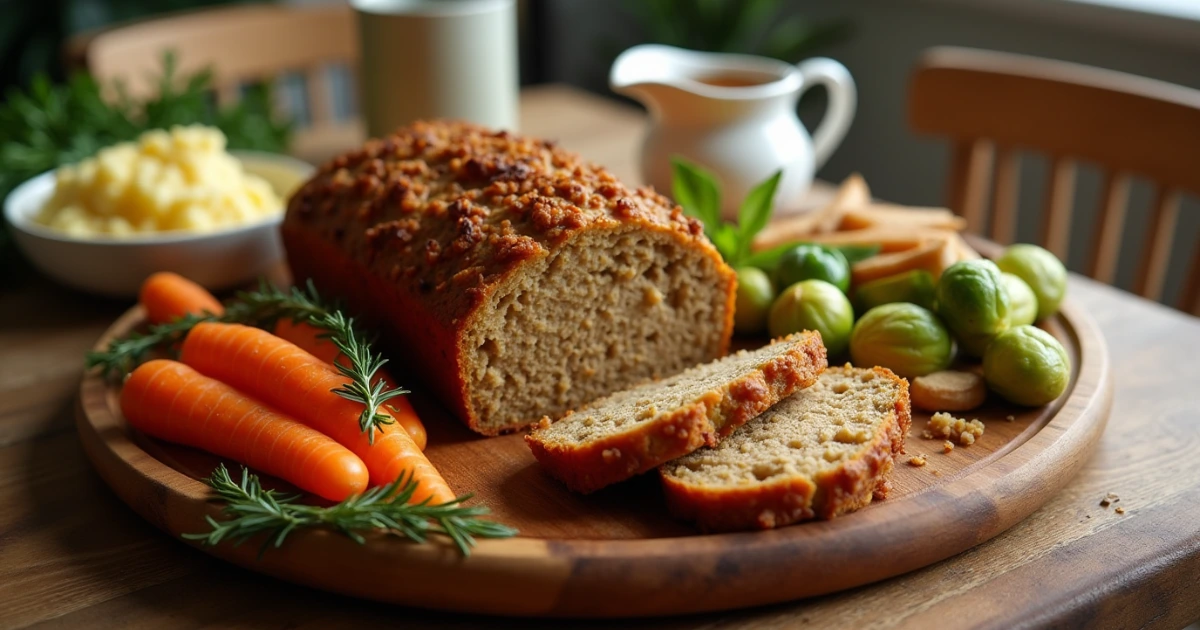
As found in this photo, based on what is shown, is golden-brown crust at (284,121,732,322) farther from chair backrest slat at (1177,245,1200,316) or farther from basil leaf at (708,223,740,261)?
chair backrest slat at (1177,245,1200,316)

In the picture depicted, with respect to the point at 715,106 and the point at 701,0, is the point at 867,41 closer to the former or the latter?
the point at 701,0

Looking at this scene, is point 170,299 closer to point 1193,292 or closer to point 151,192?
point 151,192

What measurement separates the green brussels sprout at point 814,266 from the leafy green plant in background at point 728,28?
3.86 m

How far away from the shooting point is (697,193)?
119 inches

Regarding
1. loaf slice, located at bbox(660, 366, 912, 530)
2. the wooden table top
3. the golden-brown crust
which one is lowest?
the wooden table top

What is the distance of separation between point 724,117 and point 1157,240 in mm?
1575

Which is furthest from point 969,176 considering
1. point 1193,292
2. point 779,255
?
point 779,255

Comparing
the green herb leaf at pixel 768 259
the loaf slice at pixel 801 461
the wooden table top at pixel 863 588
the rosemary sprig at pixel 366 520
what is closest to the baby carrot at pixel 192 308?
the wooden table top at pixel 863 588

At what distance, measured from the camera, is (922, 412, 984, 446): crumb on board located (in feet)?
7.50

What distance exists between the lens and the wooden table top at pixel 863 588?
1842 mm

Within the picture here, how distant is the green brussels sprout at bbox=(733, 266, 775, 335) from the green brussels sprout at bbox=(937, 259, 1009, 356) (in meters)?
0.49

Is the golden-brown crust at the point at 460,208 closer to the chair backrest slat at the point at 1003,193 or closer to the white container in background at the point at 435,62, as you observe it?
the white container in background at the point at 435,62

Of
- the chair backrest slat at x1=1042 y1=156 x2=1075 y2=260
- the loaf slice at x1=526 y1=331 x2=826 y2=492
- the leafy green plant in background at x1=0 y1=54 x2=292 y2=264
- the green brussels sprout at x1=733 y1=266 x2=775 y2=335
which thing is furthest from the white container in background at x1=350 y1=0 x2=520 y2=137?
the chair backrest slat at x1=1042 y1=156 x2=1075 y2=260

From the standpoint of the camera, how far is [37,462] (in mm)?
2404
